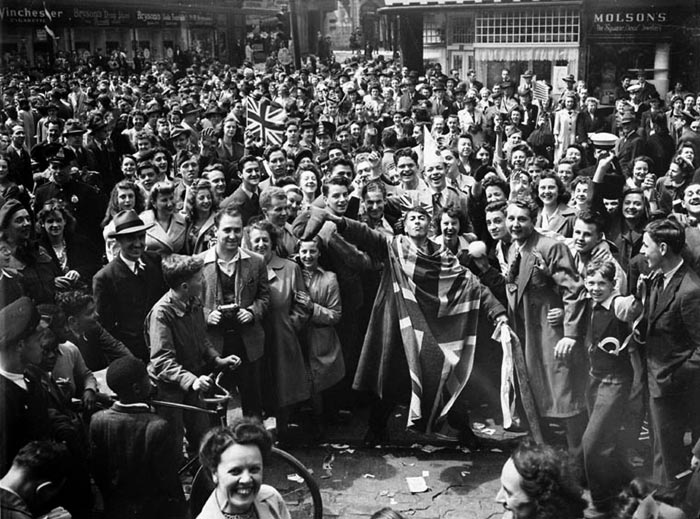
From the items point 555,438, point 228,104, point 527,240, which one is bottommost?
point 555,438

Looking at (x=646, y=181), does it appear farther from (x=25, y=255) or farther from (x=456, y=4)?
(x=456, y=4)

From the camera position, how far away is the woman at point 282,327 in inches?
257

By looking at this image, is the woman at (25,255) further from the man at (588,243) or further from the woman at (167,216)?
the man at (588,243)

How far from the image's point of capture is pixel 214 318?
20.0 ft

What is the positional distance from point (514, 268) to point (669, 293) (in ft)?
4.35

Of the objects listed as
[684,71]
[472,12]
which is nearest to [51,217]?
[684,71]

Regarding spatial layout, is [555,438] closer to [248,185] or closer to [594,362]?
[594,362]

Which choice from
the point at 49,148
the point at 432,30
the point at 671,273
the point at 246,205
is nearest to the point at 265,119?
the point at 246,205

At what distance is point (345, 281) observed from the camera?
703 cm

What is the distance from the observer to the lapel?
17.9 feet

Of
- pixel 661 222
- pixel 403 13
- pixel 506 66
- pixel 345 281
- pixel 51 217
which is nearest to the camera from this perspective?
pixel 661 222

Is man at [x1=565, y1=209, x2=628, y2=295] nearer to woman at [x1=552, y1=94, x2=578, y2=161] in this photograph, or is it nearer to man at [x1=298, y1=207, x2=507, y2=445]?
man at [x1=298, y1=207, x2=507, y2=445]

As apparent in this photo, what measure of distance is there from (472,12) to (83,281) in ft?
72.0

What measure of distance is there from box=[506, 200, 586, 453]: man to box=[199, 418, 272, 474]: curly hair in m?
2.88
